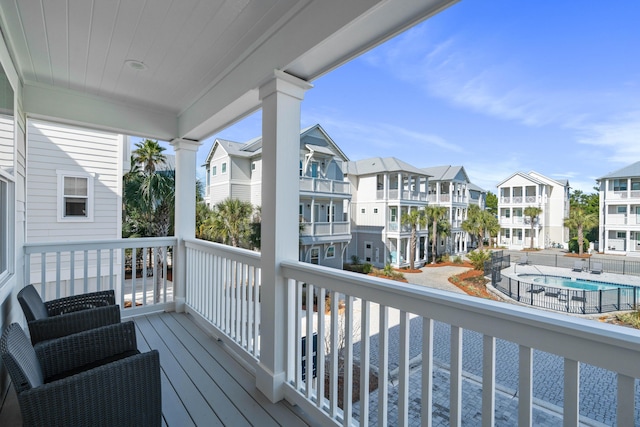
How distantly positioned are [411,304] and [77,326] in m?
2.31

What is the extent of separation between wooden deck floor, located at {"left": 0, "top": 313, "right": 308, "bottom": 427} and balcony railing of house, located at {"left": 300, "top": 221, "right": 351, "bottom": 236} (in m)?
1.21

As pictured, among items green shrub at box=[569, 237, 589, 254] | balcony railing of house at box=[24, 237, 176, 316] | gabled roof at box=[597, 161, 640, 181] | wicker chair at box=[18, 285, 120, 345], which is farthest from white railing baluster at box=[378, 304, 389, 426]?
balcony railing of house at box=[24, 237, 176, 316]

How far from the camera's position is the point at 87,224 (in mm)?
5879

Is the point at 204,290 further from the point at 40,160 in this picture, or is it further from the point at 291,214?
the point at 40,160

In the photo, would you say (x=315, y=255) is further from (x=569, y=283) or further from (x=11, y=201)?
(x=11, y=201)

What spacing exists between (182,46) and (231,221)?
1.79m

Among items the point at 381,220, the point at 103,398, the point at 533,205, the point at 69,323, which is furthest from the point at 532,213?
the point at 69,323

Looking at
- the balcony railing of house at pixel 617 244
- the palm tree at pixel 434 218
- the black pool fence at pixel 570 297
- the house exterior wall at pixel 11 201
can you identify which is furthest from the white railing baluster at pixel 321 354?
the house exterior wall at pixel 11 201

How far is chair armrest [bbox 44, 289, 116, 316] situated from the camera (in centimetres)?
252

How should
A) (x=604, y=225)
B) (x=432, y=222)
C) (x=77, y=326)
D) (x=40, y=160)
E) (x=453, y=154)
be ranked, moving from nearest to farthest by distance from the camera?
1. (x=604, y=225)
2. (x=453, y=154)
3. (x=432, y=222)
4. (x=77, y=326)
5. (x=40, y=160)

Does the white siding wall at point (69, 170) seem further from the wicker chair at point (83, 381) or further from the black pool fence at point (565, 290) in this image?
the black pool fence at point (565, 290)

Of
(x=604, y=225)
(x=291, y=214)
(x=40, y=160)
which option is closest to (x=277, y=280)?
(x=291, y=214)

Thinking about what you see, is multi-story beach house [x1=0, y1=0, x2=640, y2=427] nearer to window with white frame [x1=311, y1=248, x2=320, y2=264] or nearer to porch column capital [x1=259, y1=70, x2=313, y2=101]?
porch column capital [x1=259, y1=70, x2=313, y2=101]

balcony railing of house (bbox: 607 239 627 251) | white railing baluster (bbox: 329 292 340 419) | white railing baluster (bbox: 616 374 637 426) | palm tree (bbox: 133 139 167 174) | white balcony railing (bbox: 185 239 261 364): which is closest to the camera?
white railing baluster (bbox: 616 374 637 426)
